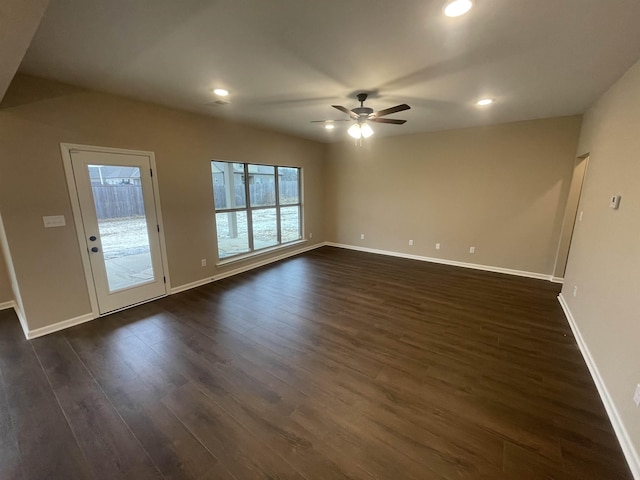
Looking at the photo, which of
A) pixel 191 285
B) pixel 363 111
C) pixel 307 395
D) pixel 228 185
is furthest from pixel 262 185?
pixel 307 395

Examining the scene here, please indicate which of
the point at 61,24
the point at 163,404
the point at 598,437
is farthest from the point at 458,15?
the point at 163,404

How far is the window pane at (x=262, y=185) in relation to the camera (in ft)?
17.0

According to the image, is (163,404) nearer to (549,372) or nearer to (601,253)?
Answer: (549,372)

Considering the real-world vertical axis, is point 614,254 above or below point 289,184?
below

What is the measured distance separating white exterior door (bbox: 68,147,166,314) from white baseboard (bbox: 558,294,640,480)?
4845 millimetres

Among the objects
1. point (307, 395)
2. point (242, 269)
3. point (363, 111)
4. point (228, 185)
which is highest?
point (363, 111)

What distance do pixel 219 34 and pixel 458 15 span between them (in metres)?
1.65

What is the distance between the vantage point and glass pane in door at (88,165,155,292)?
3.20m

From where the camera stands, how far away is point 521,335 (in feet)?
9.36

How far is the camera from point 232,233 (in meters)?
5.03

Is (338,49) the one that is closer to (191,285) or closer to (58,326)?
(191,285)

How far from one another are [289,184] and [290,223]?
3.01 ft

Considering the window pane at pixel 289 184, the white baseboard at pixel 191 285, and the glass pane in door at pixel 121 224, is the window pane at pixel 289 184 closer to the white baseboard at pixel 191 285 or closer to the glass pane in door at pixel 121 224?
the white baseboard at pixel 191 285

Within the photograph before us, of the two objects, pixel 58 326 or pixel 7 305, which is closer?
pixel 58 326
